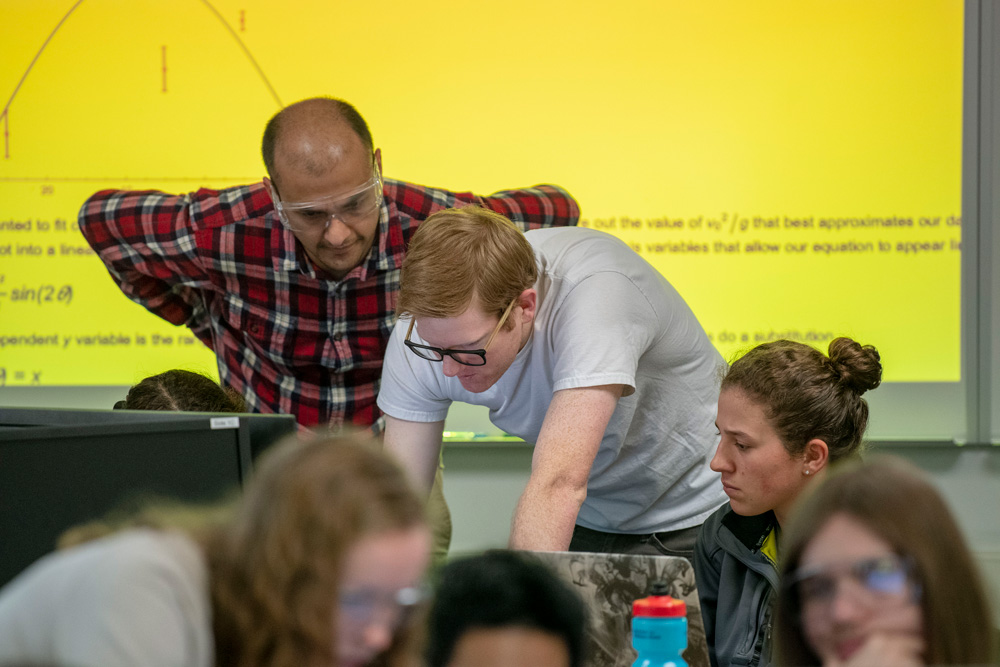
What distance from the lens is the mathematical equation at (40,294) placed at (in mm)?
3199

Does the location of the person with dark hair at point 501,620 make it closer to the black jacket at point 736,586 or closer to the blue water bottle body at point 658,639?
the blue water bottle body at point 658,639

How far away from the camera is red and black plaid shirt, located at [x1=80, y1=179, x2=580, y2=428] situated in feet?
7.38

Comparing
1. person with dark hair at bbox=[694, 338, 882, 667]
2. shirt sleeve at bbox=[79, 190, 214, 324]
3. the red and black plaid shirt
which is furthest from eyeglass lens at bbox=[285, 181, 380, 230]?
person with dark hair at bbox=[694, 338, 882, 667]

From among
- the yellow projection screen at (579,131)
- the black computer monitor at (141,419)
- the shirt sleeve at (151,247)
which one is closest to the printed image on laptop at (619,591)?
the black computer monitor at (141,419)

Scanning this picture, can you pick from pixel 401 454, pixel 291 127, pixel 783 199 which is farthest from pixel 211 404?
pixel 783 199

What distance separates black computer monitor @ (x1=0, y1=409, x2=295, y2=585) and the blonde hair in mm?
473

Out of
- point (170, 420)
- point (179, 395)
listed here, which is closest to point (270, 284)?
point (179, 395)

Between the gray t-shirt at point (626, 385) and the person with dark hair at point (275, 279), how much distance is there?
1.24 ft

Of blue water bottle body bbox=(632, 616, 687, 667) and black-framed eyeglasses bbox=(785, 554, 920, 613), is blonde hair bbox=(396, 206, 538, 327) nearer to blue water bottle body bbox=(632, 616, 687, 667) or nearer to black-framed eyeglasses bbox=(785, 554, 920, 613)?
blue water bottle body bbox=(632, 616, 687, 667)

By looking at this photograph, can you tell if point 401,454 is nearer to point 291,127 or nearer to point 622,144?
point 291,127

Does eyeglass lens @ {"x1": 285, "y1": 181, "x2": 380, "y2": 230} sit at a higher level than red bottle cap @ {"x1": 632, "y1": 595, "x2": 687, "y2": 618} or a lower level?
higher

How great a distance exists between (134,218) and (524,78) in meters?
1.37

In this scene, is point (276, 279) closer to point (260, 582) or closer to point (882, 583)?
Result: point (260, 582)

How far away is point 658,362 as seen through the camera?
1792 mm
